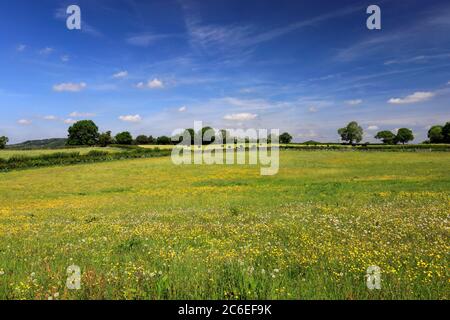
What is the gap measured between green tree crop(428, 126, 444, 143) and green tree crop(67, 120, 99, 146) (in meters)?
204

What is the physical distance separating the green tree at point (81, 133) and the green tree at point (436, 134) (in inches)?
8050

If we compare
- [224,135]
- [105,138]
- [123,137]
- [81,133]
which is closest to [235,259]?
[224,135]

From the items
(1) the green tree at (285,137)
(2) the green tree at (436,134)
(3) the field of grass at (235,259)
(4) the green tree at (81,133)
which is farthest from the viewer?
(1) the green tree at (285,137)

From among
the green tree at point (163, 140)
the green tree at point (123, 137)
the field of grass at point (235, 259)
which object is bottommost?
the field of grass at point (235, 259)

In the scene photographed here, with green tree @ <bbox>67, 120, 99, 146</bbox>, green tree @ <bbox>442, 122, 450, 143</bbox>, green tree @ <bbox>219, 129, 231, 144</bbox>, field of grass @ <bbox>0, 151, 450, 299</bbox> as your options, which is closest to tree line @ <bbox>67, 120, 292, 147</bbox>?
green tree @ <bbox>67, 120, 99, 146</bbox>

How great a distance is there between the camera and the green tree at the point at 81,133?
178m

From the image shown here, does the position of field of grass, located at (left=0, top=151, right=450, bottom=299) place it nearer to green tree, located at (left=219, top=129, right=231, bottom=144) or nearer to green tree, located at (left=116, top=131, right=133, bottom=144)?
green tree, located at (left=219, top=129, right=231, bottom=144)

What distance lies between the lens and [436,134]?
184125 mm

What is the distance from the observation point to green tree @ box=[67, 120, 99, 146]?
17762 centimetres

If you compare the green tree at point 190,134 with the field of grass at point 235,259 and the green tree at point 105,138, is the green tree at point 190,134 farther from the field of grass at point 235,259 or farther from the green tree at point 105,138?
the field of grass at point 235,259

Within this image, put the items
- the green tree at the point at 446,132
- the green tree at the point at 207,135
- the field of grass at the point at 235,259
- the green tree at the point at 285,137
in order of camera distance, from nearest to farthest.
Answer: the field of grass at the point at 235,259 < the green tree at the point at 207,135 < the green tree at the point at 446,132 < the green tree at the point at 285,137

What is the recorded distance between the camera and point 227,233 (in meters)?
10.8

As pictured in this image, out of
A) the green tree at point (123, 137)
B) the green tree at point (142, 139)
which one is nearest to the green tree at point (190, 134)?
the green tree at point (142, 139)
